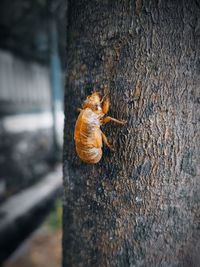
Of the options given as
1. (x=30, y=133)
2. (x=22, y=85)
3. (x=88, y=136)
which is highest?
(x=88, y=136)

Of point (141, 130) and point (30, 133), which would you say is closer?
point (141, 130)

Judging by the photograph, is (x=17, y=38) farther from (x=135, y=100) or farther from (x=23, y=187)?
(x=135, y=100)

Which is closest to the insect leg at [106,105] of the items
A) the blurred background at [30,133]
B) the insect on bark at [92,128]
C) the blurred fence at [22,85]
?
the insect on bark at [92,128]

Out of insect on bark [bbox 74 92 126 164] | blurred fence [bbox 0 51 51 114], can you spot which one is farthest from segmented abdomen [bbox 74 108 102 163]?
blurred fence [bbox 0 51 51 114]

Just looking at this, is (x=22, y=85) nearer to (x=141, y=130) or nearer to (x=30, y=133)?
(x=30, y=133)

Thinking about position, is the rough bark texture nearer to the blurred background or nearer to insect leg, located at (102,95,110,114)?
insect leg, located at (102,95,110,114)

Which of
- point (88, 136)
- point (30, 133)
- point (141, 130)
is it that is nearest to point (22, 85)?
point (30, 133)

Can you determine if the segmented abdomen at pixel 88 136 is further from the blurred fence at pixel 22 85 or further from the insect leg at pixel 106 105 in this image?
the blurred fence at pixel 22 85
